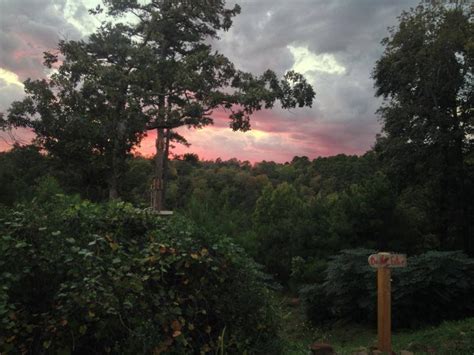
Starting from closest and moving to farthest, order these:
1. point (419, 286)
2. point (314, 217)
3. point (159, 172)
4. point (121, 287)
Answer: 1. point (121, 287)
2. point (419, 286)
3. point (314, 217)
4. point (159, 172)

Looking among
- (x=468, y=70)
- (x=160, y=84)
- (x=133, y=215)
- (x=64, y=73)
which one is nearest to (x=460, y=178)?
(x=468, y=70)

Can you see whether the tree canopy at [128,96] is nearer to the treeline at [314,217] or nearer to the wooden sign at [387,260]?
the treeline at [314,217]

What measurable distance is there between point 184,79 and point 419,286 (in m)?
15.7

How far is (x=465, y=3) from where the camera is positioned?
22.8 metres


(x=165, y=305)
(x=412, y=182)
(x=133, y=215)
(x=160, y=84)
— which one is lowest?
(x=165, y=305)

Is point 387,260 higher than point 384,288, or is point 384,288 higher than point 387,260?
point 387,260

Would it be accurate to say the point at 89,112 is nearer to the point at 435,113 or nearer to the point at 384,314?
the point at 435,113

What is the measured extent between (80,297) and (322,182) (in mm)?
68481

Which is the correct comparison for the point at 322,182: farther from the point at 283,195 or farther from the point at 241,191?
the point at 283,195

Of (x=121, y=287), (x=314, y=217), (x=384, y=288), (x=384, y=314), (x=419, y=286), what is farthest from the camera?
(x=314, y=217)

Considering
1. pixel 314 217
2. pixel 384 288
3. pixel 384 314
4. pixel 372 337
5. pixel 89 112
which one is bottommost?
pixel 372 337

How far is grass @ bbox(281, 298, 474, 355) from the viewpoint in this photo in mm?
7563

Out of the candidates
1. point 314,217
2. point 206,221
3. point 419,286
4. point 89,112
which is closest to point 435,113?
point 314,217

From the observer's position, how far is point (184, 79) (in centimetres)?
2352
